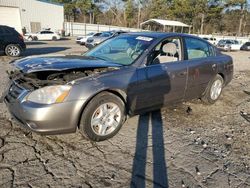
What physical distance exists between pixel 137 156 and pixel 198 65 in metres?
2.52

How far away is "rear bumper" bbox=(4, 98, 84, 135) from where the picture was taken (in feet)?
10.1

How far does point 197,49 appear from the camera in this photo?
5.14 m

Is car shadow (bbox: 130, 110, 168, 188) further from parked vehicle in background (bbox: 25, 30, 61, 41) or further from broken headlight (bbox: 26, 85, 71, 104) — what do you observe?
parked vehicle in background (bbox: 25, 30, 61, 41)

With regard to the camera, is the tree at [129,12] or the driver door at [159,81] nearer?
the driver door at [159,81]

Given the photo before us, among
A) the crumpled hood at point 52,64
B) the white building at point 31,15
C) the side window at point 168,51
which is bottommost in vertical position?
the crumpled hood at point 52,64

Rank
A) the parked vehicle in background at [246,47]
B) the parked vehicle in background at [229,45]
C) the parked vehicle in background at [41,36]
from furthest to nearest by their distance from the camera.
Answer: the parked vehicle in background at [246,47] < the parked vehicle in background at [41,36] < the parked vehicle in background at [229,45]

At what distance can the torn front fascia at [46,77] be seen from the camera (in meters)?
3.30

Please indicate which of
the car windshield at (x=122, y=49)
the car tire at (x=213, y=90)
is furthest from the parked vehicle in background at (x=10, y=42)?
the car tire at (x=213, y=90)

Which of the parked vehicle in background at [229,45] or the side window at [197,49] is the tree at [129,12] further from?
the side window at [197,49]

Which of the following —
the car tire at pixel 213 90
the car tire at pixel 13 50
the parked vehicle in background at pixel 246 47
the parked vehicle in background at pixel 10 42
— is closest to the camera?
the car tire at pixel 213 90

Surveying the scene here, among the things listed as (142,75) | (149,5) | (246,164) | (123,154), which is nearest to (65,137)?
(123,154)

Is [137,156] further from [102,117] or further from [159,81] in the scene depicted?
[159,81]

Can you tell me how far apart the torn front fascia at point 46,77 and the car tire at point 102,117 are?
41 cm

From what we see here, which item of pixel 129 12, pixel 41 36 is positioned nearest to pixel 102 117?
pixel 41 36
